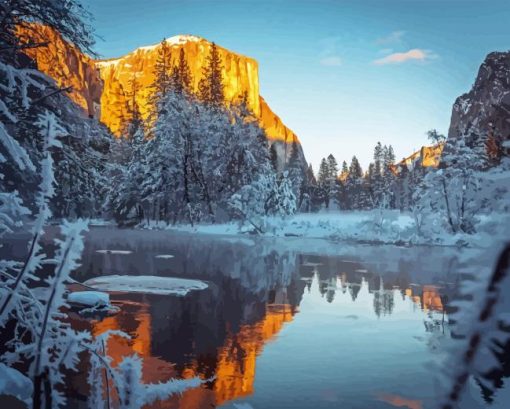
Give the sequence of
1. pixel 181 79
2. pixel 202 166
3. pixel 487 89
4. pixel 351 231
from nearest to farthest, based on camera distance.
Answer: pixel 351 231, pixel 202 166, pixel 181 79, pixel 487 89

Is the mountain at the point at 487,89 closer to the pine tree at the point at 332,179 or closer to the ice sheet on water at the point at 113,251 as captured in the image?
the pine tree at the point at 332,179

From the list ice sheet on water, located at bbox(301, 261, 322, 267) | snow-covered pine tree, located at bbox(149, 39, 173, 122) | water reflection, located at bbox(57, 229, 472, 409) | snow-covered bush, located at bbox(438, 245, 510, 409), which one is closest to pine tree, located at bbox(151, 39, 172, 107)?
snow-covered pine tree, located at bbox(149, 39, 173, 122)

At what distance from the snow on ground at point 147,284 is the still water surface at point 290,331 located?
0.60 metres

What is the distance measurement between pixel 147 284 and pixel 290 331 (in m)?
6.69

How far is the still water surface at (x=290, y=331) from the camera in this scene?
7.65 meters

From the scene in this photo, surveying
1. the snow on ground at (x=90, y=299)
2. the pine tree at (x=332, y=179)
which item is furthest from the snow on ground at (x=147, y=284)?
the pine tree at (x=332, y=179)

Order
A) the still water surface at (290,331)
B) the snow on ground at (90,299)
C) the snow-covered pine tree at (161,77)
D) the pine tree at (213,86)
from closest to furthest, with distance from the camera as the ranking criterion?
the still water surface at (290,331)
the snow on ground at (90,299)
the snow-covered pine tree at (161,77)
the pine tree at (213,86)

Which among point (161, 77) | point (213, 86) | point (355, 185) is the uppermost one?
point (161, 77)

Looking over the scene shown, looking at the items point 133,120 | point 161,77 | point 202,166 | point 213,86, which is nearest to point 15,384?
point 202,166

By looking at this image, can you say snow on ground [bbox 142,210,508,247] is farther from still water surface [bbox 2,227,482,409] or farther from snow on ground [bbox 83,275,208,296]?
snow on ground [bbox 83,275,208,296]

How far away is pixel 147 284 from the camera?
645 inches

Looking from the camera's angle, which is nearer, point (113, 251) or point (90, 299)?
point (90, 299)

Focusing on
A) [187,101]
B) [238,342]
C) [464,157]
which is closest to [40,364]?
[238,342]

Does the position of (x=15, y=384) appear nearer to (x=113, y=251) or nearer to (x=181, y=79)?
(x=113, y=251)
